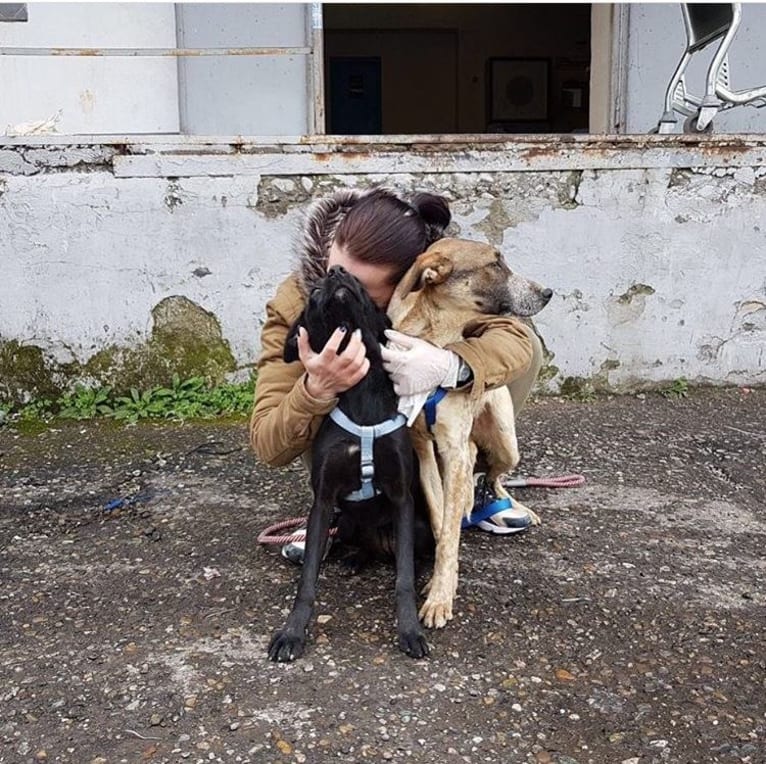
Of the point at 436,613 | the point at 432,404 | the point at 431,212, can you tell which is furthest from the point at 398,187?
the point at 436,613

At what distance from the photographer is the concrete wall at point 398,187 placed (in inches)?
183

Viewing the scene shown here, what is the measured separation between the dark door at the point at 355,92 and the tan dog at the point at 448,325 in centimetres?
956

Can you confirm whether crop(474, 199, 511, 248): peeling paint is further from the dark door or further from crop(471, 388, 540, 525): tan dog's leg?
the dark door

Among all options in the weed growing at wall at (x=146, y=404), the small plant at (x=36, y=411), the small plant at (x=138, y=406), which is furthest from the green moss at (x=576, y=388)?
the small plant at (x=36, y=411)

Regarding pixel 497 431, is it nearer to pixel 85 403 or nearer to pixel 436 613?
pixel 436 613

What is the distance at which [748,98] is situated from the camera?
496 cm

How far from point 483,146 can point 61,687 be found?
3424mm

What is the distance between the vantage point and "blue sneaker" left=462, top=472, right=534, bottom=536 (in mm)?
3307

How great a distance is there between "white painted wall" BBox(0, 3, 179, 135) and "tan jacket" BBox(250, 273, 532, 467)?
123 inches

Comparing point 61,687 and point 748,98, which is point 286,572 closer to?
point 61,687

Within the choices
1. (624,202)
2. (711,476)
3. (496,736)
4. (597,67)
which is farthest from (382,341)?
(597,67)

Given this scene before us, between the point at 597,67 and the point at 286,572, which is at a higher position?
the point at 597,67

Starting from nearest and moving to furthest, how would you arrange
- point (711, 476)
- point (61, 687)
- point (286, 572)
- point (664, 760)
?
point (664, 760)
point (61, 687)
point (286, 572)
point (711, 476)

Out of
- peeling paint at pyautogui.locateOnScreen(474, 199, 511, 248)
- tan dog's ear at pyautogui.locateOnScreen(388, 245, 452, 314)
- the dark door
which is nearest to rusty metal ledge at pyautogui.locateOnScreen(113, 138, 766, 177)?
peeling paint at pyautogui.locateOnScreen(474, 199, 511, 248)
